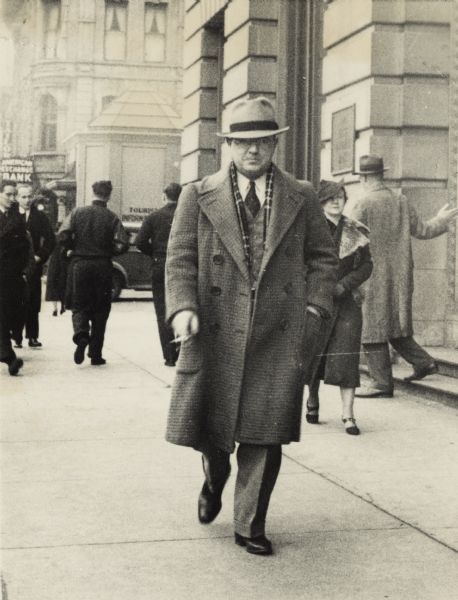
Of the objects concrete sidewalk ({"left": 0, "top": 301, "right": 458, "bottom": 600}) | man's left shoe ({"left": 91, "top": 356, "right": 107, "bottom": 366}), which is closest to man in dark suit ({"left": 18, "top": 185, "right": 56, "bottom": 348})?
man's left shoe ({"left": 91, "top": 356, "right": 107, "bottom": 366})

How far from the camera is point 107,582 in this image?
14.0 ft

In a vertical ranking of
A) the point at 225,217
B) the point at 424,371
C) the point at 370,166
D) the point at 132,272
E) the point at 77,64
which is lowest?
the point at 424,371

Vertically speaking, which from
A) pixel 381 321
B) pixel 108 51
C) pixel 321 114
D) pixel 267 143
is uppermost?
pixel 108 51

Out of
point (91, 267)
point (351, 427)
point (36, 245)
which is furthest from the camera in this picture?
point (36, 245)

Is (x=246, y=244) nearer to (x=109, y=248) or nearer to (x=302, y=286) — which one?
(x=302, y=286)

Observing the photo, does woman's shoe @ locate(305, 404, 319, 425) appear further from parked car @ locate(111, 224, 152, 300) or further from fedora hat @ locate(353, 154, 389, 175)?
parked car @ locate(111, 224, 152, 300)

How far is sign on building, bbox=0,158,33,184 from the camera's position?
1745 inches

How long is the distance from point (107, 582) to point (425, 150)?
7605 millimetres

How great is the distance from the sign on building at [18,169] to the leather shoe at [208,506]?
39600mm

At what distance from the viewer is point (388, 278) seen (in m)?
9.71

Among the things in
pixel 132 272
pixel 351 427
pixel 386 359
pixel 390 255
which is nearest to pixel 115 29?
pixel 132 272

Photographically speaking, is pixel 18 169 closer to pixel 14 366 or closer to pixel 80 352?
pixel 80 352

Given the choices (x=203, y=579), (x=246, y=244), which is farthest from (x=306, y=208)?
(x=203, y=579)

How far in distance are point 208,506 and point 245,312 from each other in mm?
989
